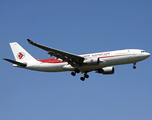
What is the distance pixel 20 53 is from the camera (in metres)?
50.4

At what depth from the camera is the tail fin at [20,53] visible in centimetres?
4956

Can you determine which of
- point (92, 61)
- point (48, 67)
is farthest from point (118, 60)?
point (48, 67)

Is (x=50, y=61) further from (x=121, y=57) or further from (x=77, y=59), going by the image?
(x=121, y=57)

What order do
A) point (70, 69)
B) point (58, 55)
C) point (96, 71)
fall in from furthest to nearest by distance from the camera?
point (96, 71) → point (70, 69) → point (58, 55)

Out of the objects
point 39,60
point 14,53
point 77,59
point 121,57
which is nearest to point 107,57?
point 121,57

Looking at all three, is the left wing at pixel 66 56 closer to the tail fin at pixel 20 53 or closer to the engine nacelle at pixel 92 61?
the engine nacelle at pixel 92 61

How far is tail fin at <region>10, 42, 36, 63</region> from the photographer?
163ft

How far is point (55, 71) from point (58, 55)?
4798 mm

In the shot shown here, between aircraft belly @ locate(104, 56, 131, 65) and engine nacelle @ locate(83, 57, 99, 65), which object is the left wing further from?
aircraft belly @ locate(104, 56, 131, 65)

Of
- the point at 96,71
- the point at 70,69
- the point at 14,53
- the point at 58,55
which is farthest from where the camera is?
the point at 14,53

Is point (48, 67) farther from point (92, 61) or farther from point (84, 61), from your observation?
point (92, 61)

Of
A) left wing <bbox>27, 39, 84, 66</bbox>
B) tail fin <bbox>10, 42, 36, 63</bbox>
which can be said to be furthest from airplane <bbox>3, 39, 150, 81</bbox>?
tail fin <bbox>10, 42, 36, 63</bbox>

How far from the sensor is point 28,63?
1900 inches

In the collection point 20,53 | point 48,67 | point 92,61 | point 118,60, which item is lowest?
point 48,67
